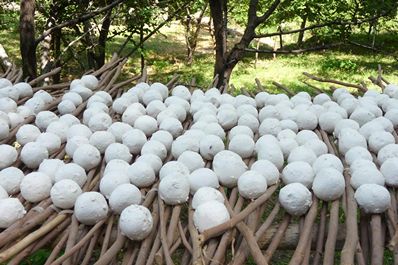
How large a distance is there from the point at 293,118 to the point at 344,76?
16.0ft

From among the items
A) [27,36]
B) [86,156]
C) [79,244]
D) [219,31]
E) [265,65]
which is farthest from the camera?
[265,65]

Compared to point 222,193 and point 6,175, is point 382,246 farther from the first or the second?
point 6,175

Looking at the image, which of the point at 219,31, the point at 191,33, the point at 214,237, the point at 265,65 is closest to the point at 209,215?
the point at 214,237

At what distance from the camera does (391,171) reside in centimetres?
81

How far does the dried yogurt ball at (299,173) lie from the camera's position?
0.81m

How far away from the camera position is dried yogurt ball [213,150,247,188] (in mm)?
828

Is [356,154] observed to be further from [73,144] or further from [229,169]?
[73,144]

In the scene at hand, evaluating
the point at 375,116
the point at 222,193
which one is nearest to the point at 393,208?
the point at 222,193

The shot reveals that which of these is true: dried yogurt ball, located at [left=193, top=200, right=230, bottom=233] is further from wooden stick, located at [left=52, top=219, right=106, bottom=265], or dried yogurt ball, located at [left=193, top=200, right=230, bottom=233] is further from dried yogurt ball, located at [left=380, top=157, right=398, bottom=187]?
dried yogurt ball, located at [left=380, top=157, right=398, bottom=187]

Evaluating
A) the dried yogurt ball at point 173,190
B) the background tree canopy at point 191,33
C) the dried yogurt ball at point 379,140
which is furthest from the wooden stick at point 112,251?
the background tree canopy at point 191,33

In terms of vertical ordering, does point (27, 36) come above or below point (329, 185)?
above

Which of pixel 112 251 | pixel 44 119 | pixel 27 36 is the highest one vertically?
pixel 27 36

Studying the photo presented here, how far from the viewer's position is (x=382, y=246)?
2.26 feet

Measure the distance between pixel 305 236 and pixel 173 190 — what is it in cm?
23
